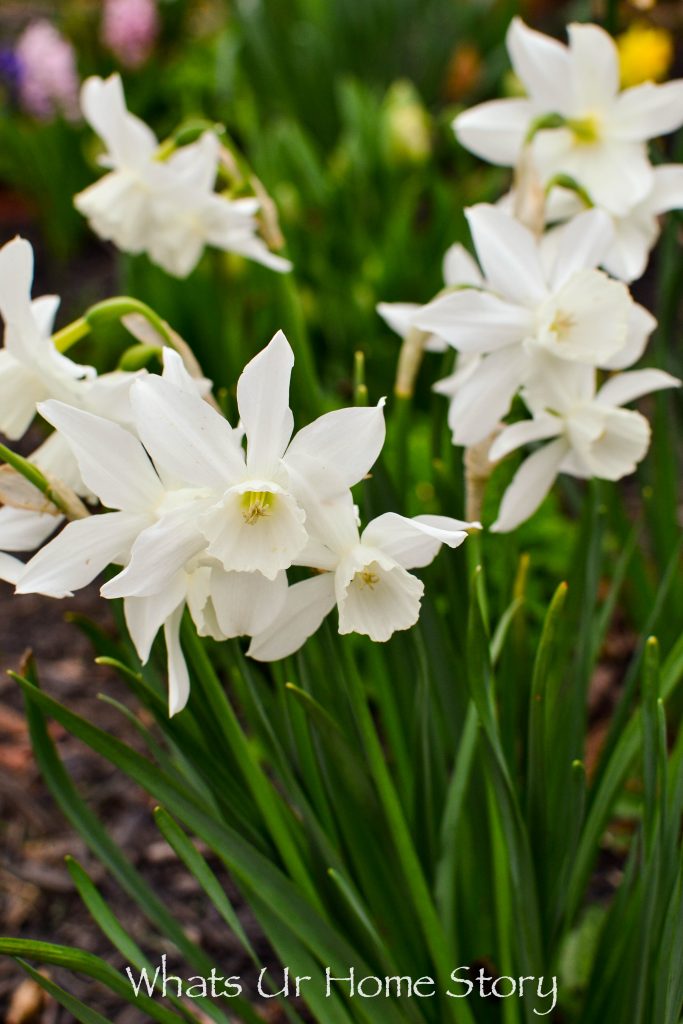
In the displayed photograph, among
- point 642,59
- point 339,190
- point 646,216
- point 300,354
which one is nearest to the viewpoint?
point 646,216

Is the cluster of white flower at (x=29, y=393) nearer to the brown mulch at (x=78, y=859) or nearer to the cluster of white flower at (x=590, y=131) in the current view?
the cluster of white flower at (x=590, y=131)

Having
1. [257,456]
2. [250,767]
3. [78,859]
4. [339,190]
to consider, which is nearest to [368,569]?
[257,456]

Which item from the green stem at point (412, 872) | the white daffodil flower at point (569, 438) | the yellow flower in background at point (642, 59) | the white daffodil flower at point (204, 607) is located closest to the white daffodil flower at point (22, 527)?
the white daffodil flower at point (204, 607)

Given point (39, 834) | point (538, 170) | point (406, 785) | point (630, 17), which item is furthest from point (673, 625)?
point (630, 17)

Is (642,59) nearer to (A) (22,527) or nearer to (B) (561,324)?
(B) (561,324)

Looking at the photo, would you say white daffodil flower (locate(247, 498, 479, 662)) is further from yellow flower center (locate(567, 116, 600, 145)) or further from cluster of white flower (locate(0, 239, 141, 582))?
yellow flower center (locate(567, 116, 600, 145))

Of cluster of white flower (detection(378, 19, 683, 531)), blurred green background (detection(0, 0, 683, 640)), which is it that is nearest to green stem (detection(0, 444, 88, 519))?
blurred green background (detection(0, 0, 683, 640))
